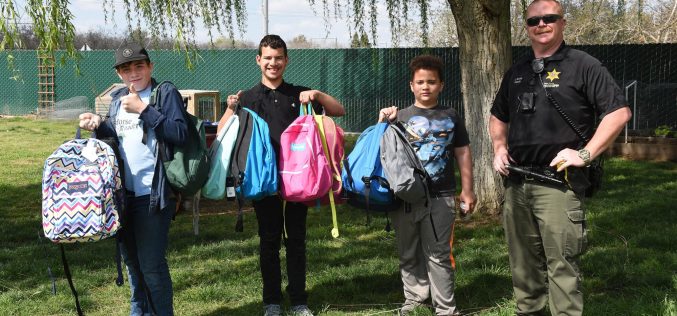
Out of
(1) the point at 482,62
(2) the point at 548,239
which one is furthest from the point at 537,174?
(1) the point at 482,62

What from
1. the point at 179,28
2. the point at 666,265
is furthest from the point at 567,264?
the point at 179,28

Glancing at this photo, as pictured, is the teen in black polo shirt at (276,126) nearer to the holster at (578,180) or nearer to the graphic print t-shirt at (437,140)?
the graphic print t-shirt at (437,140)

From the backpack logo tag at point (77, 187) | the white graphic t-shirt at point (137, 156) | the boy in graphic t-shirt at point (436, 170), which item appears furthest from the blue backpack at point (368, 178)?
the backpack logo tag at point (77, 187)

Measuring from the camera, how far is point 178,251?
6715 mm

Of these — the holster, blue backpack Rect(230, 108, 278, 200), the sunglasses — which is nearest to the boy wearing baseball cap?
blue backpack Rect(230, 108, 278, 200)

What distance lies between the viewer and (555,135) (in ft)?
12.4

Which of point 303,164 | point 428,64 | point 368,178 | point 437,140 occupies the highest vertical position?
point 428,64

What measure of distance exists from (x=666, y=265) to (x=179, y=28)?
4.24 metres

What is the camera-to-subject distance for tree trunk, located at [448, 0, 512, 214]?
7.20 meters

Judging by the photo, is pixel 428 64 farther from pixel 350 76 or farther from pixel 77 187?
pixel 350 76

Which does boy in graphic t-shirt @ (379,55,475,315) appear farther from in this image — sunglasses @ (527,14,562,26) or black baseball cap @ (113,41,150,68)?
black baseball cap @ (113,41,150,68)

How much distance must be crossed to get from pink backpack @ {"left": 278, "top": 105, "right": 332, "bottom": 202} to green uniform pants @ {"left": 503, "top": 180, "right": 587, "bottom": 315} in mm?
1065

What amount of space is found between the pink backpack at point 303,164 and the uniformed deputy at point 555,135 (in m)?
1.03

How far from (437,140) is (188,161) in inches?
56.9
